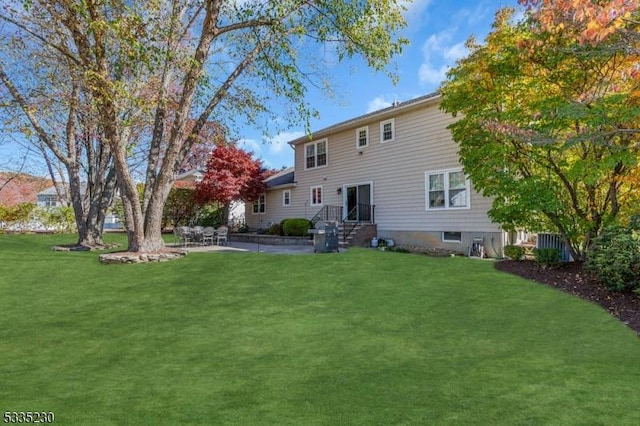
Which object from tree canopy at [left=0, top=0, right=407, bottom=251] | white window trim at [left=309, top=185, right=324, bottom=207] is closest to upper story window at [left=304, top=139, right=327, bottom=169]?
white window trim at [left=309, top=185, right=324, bottom=207]

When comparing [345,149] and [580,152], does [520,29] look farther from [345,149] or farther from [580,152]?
[345,149]

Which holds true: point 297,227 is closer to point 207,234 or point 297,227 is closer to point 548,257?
point 207,234

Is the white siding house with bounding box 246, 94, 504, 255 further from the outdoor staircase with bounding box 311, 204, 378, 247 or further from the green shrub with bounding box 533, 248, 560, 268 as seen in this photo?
the green shrub with bounding box 533, 248, 560, 268

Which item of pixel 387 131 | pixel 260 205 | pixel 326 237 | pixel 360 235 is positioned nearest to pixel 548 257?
pixel 326 237

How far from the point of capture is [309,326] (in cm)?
593

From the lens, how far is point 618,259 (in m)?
7.16

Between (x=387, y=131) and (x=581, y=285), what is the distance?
34.9 feet

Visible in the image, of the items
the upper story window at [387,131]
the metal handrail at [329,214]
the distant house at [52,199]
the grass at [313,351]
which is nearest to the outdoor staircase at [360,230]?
the metal handrail at [329,214]

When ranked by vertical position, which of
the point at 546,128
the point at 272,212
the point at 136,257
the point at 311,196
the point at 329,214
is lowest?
the point at 136,257

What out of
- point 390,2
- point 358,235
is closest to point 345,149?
point 358,235

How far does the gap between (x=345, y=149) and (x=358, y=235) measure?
184 inches

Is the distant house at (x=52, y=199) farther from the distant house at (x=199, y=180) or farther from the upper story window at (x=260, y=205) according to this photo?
the upper story window at (x=260, y=205)

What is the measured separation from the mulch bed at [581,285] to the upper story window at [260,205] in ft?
54.3

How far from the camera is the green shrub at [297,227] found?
19.4 meters
